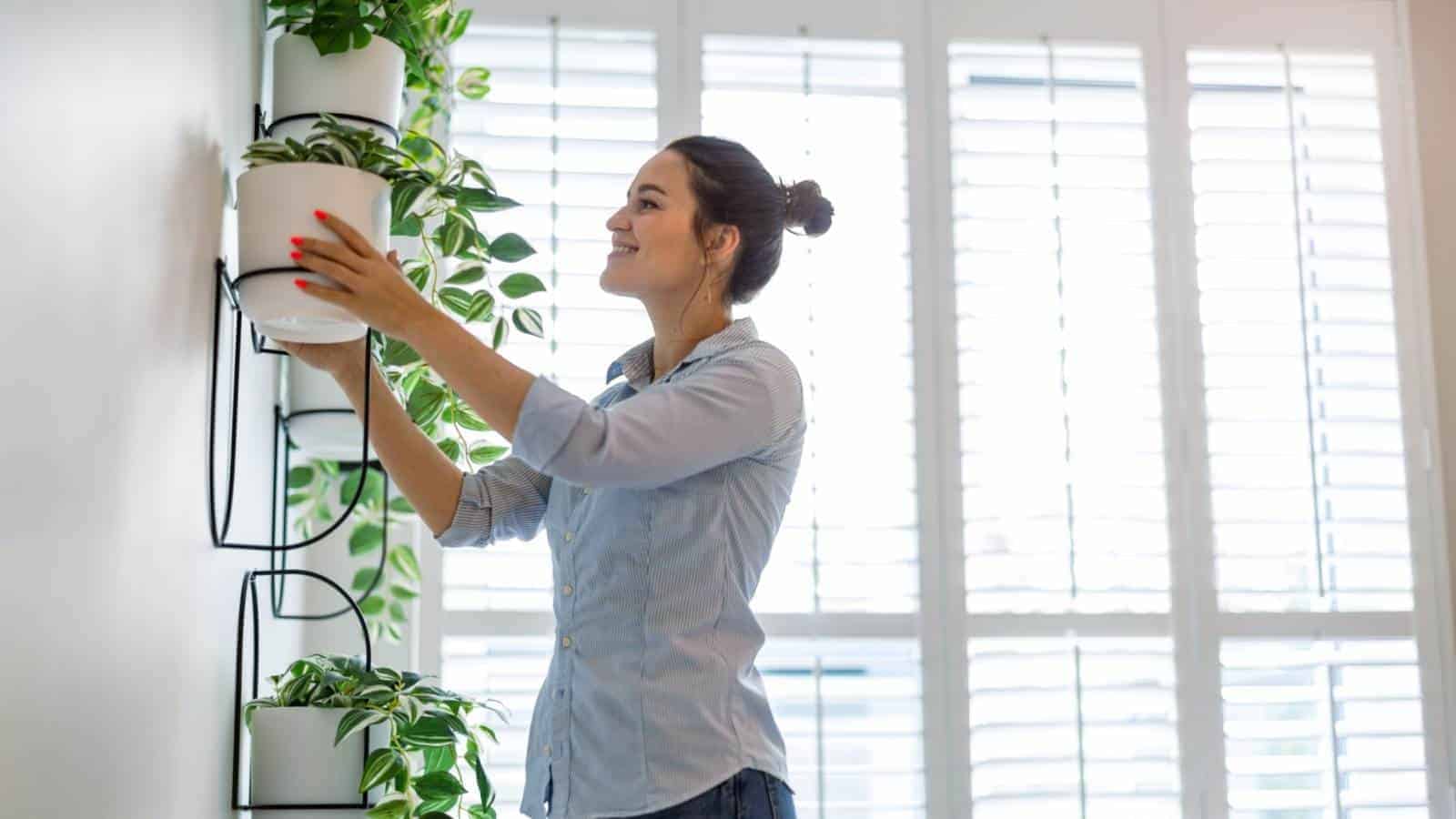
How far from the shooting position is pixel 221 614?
1.54 meters

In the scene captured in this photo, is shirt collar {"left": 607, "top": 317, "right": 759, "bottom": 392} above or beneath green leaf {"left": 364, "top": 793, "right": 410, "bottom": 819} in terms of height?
above

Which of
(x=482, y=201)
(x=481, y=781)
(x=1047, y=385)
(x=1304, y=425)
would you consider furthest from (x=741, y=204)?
(x=1304, y=425)

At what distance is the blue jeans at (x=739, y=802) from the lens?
1357mm

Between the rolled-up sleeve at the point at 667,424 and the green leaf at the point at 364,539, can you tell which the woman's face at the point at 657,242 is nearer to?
the rolled-up sleeve at the point at 667,424

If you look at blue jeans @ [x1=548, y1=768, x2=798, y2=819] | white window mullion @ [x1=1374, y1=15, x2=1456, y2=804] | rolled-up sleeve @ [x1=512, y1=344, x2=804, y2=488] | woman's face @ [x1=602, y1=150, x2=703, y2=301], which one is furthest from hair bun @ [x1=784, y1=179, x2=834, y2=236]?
white window mullion @ [x1=1374, y1=15, x2=1456, y2=804]

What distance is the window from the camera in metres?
2.42

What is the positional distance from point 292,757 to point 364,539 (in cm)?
66

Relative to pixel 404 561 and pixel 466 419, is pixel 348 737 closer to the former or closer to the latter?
pixel 466 419

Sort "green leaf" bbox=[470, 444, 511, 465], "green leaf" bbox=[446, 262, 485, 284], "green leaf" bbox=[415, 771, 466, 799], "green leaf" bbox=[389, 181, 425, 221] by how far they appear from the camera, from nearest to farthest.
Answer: "green leaf" bbox=[389, 181, 425, 221], "green leaf" bbox=[415, 771, 466, 799], "green leaf" bbox=[446, 262, 485, 284], "green leaf" bbox=[470, 444, 511, 465]

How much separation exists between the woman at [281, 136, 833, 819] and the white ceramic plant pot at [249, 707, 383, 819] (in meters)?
0.23

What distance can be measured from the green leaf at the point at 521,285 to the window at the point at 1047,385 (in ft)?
1.40

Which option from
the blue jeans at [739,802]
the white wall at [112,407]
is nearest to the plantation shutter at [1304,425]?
the blue jeans at [739,802]

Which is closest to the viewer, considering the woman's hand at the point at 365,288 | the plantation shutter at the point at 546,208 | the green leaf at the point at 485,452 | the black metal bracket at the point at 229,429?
the woman's hand at the point at 365,288

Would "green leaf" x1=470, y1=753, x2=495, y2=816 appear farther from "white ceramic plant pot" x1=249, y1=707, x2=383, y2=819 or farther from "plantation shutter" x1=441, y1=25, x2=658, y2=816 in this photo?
"plantation shutter" x1=441, y1=25, x2=658, y2=816
